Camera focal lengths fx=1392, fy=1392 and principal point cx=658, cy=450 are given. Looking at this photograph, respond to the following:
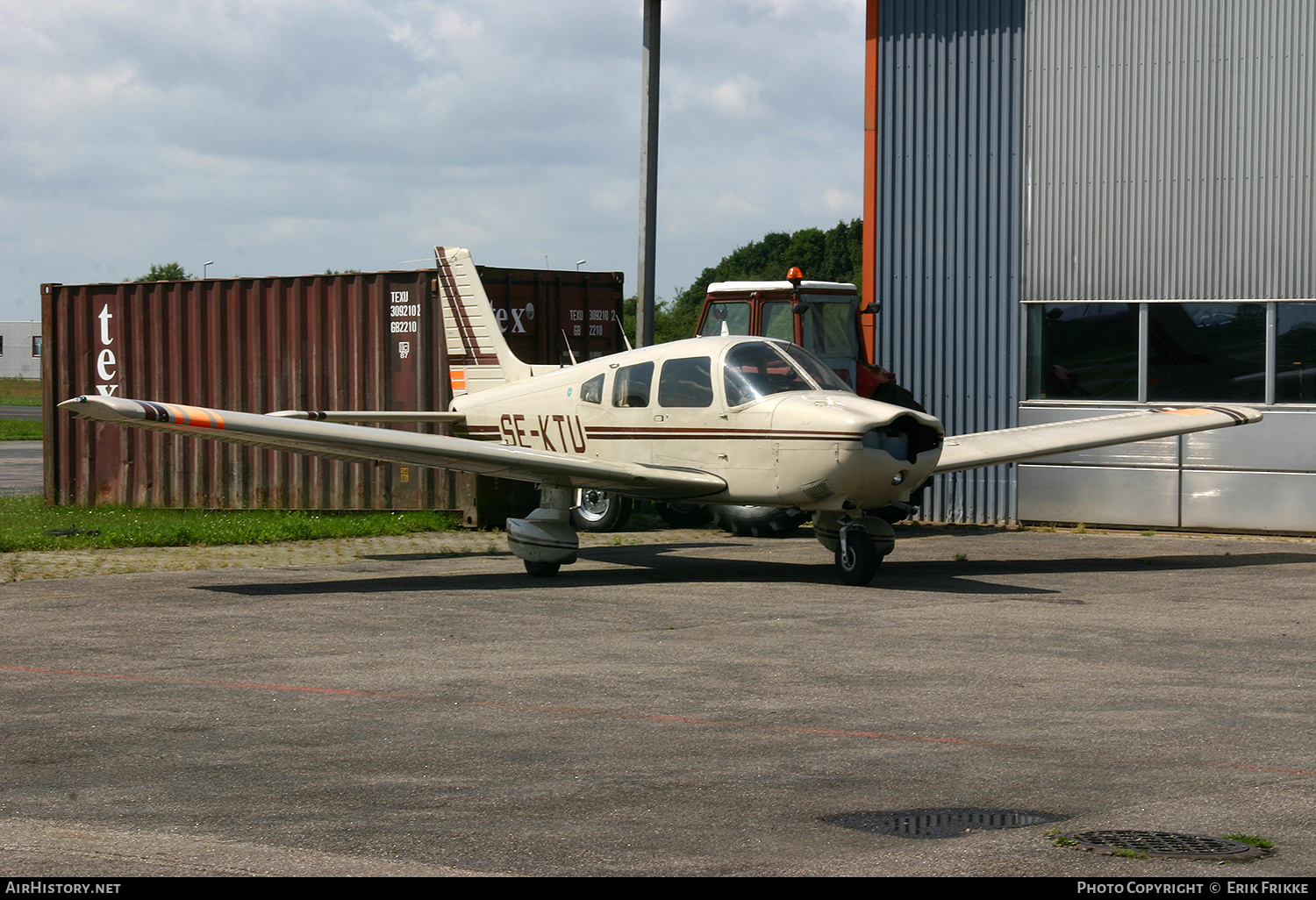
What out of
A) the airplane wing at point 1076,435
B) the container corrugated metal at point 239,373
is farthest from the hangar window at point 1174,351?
the container corrugated metal at point 239,373

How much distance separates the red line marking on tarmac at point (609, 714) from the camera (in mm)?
6250

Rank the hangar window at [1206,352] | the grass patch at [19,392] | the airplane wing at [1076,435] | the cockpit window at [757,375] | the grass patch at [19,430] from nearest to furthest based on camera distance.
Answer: the cockpit window at [757,375] → the airplane wing at [1076,435] → the hangar window at [1206,352] → the grass patch at [19,430] → the grass patch at [19,392]

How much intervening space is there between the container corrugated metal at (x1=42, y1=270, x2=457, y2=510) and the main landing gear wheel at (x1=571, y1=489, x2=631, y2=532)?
1.80 m

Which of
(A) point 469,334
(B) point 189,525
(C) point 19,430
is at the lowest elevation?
(B) point 189,525

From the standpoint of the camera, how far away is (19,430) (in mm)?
46875

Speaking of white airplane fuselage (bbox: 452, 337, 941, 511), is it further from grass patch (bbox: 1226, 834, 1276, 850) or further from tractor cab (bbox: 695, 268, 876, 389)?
grass patch (bbox: 1226, 834, 1276, 850)

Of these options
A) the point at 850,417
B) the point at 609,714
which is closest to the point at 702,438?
the point at 850,417

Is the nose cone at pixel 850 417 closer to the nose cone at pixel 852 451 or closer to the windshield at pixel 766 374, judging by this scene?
the nose cone at pixel 852 451

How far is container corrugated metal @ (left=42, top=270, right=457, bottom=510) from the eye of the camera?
18531 millimetres

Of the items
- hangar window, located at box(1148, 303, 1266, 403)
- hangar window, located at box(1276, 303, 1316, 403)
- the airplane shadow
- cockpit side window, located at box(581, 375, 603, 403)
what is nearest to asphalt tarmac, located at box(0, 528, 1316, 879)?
the airplane shadow

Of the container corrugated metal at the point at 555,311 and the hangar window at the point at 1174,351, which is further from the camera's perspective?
the container corrugated metal at the point at 555,311

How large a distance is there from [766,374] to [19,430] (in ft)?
134

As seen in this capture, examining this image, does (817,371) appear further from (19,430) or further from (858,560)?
(19,430)

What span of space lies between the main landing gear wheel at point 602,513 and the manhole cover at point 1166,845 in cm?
1280
